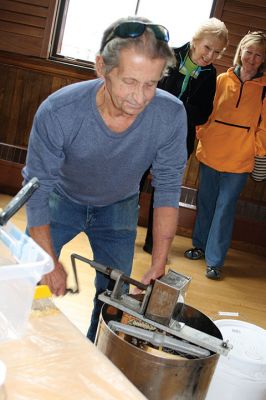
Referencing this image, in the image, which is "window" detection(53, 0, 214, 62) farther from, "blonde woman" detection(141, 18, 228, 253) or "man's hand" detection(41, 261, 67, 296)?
"man's hand" detection(41, 261, 67, 296)

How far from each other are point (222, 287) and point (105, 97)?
180cm

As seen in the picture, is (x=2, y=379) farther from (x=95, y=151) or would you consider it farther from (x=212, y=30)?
(x=212, y=30)

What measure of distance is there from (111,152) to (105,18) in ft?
8.01

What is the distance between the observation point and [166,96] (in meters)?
1.33

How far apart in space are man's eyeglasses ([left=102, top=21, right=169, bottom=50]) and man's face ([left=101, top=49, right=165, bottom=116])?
0.14ft

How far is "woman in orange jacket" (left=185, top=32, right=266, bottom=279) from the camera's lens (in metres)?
2.64

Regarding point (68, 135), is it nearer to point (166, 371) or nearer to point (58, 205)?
point (58, 205)

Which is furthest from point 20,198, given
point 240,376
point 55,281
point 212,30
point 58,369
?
point 212,30

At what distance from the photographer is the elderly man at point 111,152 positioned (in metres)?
1.08

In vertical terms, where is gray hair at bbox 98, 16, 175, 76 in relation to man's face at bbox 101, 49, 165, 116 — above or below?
above

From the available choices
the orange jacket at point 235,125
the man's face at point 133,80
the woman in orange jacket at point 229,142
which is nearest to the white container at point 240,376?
the man's face at point 133,80

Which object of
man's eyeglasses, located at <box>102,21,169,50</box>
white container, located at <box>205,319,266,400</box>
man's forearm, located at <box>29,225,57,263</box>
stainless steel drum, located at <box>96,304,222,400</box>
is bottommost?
white container, located at <box>205,319,266,400</box>

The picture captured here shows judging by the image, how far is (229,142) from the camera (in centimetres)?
276

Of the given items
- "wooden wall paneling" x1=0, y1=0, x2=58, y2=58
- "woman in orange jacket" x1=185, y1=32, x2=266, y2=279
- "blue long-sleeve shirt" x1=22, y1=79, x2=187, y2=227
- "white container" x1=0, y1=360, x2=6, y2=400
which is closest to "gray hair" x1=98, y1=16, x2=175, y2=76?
"blue long-sleeve shirt" x1=22, y1=79, x2=187, y2=227
